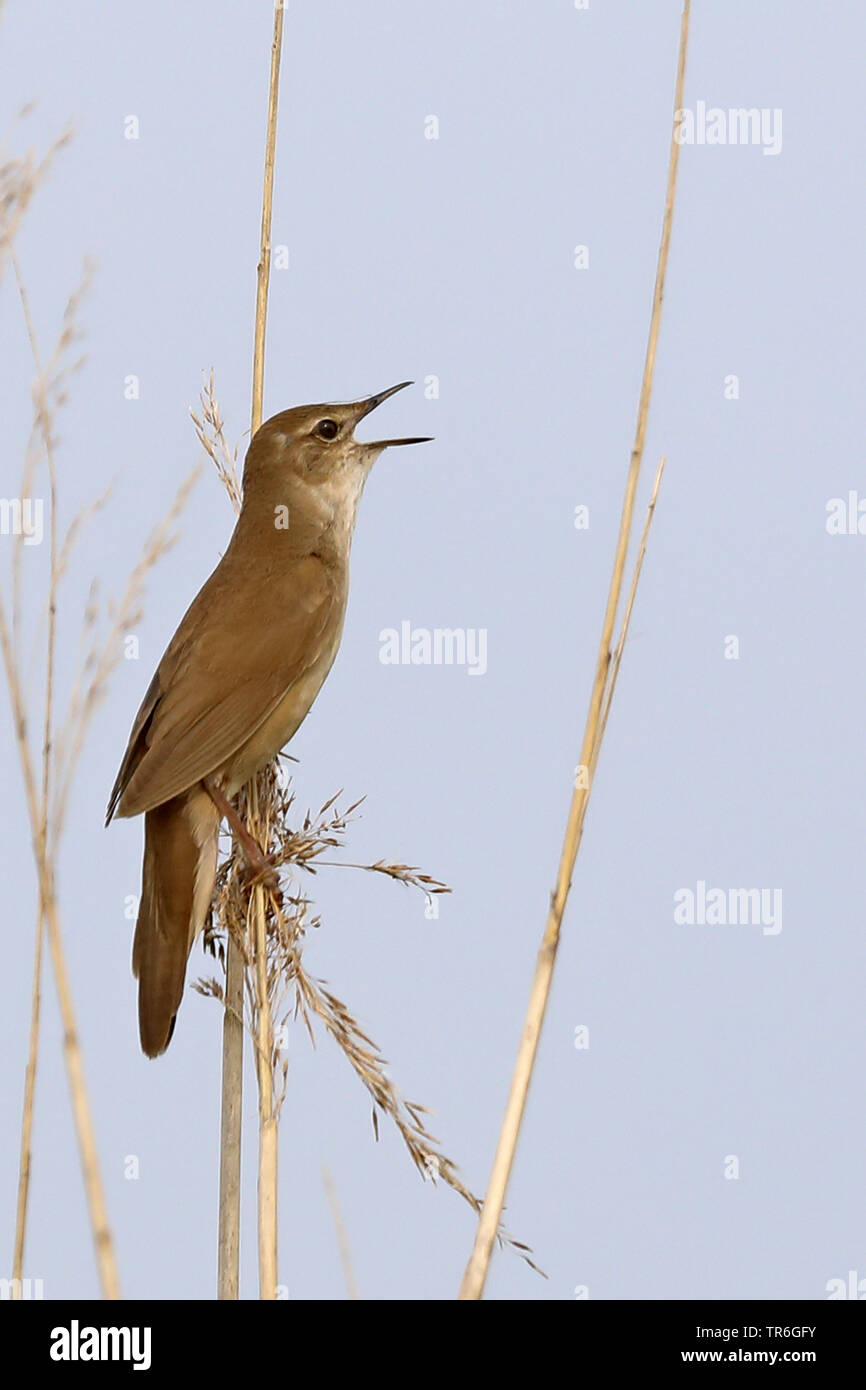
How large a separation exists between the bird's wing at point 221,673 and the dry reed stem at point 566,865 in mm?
1160

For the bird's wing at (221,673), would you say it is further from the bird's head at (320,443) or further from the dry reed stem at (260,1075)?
the dry reed stem at (260,1075)

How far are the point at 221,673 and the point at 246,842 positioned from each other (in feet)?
1.68

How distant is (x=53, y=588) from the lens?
5.45 feet

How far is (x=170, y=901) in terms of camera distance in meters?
2.80

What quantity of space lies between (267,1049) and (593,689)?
69 cm

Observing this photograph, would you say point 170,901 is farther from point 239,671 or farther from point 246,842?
point 239,671

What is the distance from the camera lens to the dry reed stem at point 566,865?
1730 millimetres

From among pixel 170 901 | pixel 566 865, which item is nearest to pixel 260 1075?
pixel 566 865

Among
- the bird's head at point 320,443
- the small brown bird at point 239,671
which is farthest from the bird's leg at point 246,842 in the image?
the bird's head at point 320,443

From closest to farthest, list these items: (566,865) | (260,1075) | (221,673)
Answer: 1. (566,865)
2. (260,1075)
3. (221,673)

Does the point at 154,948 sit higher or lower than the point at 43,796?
lower

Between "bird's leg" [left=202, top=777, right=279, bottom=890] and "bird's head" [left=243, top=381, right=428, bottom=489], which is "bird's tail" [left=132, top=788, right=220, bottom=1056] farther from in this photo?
"bird's head" [left=243, top=381, right=428, bottom=489]

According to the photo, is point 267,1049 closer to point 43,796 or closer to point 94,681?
point 43,796
